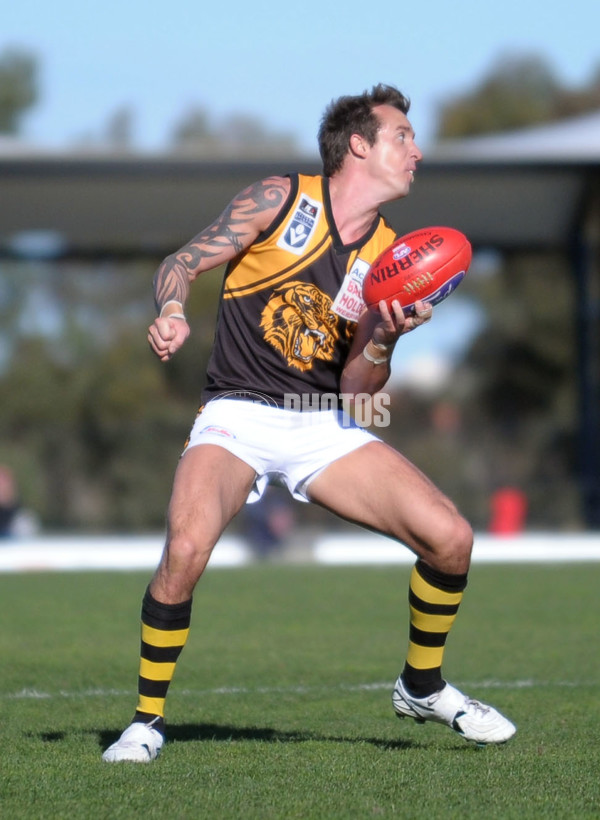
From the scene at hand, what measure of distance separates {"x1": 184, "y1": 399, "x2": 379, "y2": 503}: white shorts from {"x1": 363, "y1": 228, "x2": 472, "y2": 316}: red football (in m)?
0.55

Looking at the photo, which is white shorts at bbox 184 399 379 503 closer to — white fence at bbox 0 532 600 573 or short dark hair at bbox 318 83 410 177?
short dark hair at bbox 318 83 410 177

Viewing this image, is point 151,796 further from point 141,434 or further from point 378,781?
point 141,434

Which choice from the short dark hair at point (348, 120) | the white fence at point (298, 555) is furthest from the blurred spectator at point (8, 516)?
the short dark hair at point (348, 120)

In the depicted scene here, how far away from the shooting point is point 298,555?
21797 mm

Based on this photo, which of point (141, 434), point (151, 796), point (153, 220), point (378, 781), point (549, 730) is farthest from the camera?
point (141, 434)

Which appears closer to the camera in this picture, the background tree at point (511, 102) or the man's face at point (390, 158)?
the man's face at point (390, 158)

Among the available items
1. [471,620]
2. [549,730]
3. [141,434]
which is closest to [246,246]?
[549,730]

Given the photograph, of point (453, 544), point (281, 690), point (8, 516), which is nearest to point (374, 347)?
point (453, 544)

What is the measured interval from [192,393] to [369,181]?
3415cm

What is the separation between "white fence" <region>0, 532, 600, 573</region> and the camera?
758 inches

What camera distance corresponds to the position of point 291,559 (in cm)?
2139

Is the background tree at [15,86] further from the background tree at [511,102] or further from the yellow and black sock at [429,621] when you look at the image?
the yellow and black sock at [429,621]

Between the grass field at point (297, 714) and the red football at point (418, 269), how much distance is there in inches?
69.7

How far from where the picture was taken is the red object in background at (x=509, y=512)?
79.3 feet
